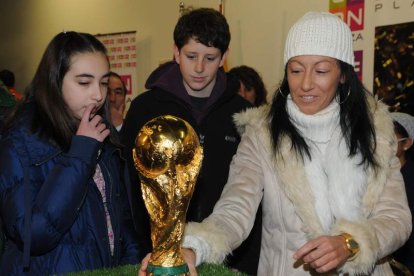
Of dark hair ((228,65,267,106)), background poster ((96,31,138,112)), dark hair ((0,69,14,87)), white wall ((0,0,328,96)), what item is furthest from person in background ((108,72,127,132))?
background poster ((96,31,138,112))

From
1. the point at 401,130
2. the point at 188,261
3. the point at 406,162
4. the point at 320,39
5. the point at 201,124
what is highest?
the point at 320,39

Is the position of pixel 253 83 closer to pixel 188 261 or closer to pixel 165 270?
pixel 188 261

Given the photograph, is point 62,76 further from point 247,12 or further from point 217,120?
point 247,12

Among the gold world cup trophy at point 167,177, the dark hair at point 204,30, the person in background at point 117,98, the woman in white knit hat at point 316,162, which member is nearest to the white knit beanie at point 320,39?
the woman in white knit hat at point 316,162

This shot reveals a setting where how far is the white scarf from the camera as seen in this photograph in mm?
1627

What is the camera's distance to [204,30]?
2121 millimetres

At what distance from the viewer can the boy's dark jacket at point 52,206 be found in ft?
4.75

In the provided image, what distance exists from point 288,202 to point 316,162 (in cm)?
15

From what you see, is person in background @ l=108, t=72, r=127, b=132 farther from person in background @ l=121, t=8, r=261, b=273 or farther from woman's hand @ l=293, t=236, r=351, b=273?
woman's hand @ l=293, t=236, r=351, b=273

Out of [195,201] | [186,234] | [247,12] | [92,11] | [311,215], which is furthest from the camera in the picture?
[92,11]

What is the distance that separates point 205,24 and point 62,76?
2.26 feet

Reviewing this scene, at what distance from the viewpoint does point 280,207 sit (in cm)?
164

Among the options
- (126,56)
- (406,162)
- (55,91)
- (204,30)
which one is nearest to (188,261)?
(55,91)

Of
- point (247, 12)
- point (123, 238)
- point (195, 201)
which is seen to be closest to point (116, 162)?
point (123, 238)
